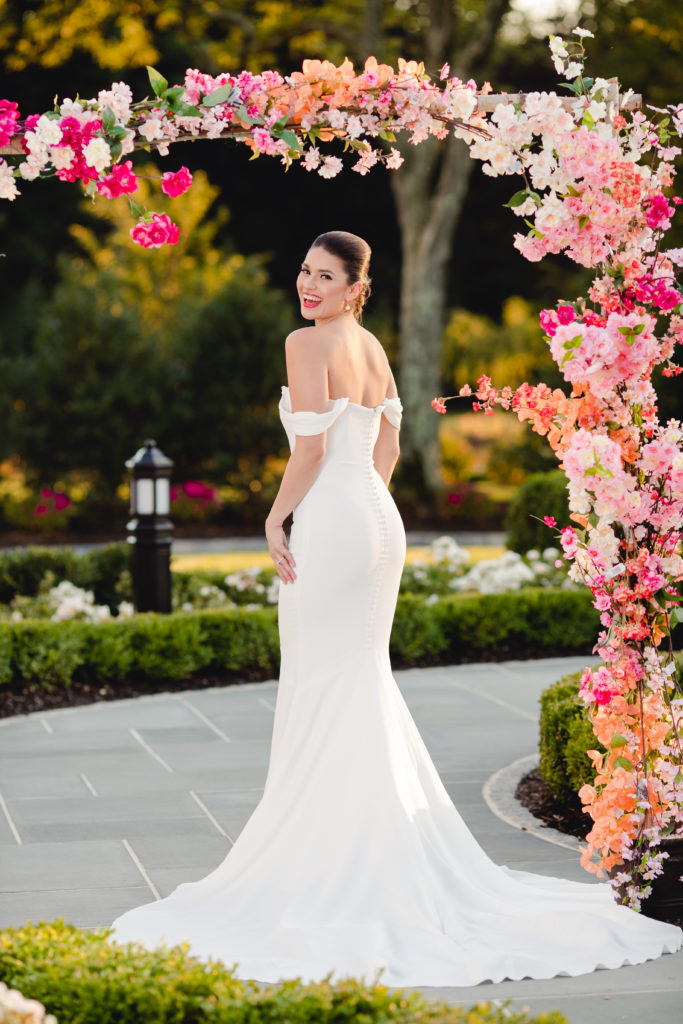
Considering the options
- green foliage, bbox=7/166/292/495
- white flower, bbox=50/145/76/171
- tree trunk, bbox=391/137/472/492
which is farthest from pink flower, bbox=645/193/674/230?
tree trunk, bbox=391/137/472/492

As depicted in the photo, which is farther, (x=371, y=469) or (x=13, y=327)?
(x=13, y=327)

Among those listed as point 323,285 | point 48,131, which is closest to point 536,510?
point 323,285

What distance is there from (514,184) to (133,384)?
1250 centimetres

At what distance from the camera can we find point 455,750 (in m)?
7.21

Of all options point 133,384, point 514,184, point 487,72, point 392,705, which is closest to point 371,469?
point 392,705

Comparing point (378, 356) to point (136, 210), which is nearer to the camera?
point (136, 210)

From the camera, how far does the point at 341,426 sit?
472 centimetres

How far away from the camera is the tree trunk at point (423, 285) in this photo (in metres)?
22.3

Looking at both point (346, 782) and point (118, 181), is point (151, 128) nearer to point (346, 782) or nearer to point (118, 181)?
point (118, 181)

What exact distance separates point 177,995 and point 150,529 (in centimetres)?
635

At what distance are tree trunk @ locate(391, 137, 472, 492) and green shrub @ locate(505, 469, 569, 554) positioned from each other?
9784mm

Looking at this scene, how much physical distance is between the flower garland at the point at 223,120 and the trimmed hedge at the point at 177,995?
2214 mm

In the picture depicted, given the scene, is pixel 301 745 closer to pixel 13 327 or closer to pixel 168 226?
pixel 168 226

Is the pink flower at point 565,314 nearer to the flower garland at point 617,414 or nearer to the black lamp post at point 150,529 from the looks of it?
the flower garland at point 617,414
